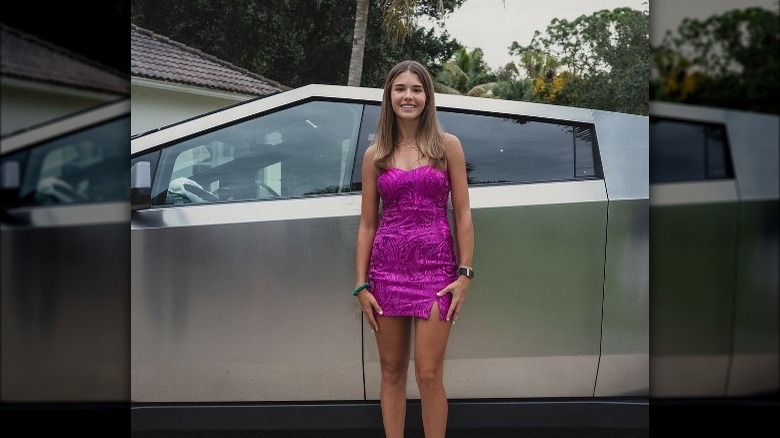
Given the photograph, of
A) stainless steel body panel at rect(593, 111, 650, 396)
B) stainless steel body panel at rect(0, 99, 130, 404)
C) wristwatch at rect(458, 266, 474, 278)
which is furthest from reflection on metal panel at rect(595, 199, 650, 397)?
stainless steel body panel at rect(0, 99, 130, 404)

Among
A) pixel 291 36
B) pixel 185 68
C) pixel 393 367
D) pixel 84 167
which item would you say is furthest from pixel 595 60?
pixel 84 167

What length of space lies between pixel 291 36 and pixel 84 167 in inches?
37.9

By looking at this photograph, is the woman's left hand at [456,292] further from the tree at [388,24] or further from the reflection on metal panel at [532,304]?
the tree at [388,24]

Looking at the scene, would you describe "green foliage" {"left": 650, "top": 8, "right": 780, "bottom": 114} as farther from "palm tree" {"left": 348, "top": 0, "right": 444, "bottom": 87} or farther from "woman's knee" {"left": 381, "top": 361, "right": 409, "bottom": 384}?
"woman's knee" {"left": 381, "top": 361, "right": 409, "bottom": 384}

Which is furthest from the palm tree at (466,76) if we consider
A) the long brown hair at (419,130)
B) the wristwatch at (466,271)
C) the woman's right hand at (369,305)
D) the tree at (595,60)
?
the woman's right hand at (369,305)

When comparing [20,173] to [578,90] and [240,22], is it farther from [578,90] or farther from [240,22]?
[578,90]

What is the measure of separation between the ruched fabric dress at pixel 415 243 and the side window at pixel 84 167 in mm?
1105

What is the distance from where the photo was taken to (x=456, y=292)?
2945 millimetres

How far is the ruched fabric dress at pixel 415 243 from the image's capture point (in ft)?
9.62

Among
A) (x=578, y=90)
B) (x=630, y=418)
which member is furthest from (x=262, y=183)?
(x=630, y=418)

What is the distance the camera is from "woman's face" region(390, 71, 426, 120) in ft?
9.69

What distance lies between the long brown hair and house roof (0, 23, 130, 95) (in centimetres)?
114

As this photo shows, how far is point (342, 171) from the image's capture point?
10.7ft

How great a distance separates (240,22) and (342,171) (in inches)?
31.8
